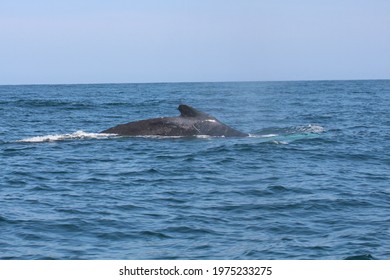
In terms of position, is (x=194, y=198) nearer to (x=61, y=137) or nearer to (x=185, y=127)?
(x=185, y=127)

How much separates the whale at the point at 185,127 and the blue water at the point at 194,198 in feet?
3.08

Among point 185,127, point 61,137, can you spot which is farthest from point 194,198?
point 61,137

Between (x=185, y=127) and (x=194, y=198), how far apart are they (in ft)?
39.3

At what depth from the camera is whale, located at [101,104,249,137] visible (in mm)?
27531

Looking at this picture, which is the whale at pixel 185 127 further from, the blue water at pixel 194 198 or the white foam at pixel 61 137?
the blue water at pixel 194 198

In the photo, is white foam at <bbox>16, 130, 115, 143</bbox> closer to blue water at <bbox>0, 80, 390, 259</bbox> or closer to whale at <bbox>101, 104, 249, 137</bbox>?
blue water at <bbox>0, 80, 390, 259</bbox>

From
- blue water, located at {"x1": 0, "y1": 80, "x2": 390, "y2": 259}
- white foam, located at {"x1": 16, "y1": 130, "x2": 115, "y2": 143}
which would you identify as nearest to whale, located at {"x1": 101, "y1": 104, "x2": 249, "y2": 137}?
white foam, located at {"x1": 16, "y1": 130, "x2": 115, "y2": 143}

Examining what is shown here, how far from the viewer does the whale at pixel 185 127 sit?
2753 centimetres

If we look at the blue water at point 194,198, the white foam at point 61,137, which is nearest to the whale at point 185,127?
the white foam at point 61,137

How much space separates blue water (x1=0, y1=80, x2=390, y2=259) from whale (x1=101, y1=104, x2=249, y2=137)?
3.08 feet

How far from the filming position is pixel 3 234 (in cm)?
1248

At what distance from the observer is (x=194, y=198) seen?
15727mm
